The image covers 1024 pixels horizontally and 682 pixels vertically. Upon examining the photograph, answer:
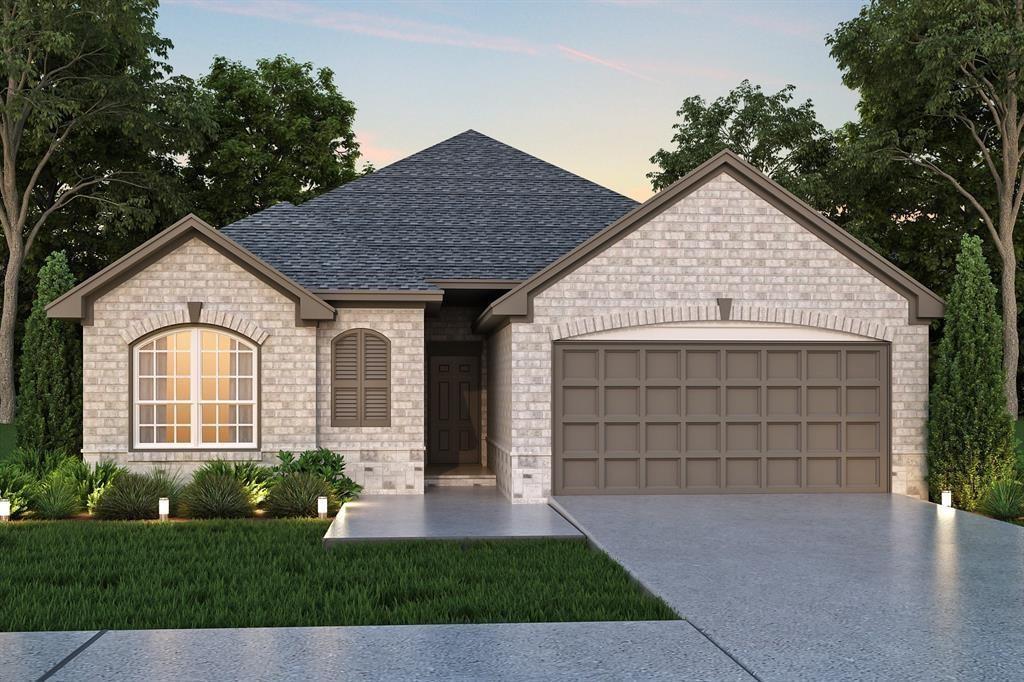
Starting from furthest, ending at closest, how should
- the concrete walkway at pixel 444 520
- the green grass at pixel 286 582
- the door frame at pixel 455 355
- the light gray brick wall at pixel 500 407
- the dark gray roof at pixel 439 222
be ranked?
the door frame at pixel 455 355
the dark gray roof at pixel 439 222
the light gray brick wall at pixel 500 407
the concrete walkway at pixel 444 520
the green grass at pixel 286 582

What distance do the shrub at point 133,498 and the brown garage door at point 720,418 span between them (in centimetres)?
612

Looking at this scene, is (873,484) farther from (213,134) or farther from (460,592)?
(213,134)

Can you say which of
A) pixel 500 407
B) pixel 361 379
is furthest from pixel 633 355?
pixel 361 379

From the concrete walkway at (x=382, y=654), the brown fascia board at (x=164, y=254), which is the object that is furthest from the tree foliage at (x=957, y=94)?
the concrete walkway at (x=382, y=654)

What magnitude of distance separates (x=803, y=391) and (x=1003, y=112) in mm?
20504

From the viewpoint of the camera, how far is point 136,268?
16.2 meters

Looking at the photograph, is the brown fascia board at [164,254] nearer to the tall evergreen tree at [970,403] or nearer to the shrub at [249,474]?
the shrub at [249,474]

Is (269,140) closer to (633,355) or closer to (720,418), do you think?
(633,355)

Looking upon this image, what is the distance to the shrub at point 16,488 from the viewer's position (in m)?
14.6

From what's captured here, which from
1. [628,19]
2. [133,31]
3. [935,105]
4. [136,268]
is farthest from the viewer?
[133,31]

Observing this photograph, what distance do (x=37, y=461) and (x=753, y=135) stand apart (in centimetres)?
3128

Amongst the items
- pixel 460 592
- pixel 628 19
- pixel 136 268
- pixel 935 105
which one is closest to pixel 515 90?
pixel 628 19

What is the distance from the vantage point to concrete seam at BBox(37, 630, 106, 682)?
647cm

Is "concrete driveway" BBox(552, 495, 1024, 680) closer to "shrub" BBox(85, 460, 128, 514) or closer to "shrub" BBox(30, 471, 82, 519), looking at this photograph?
"shrub" BBox(85, 460, 128, 514)
